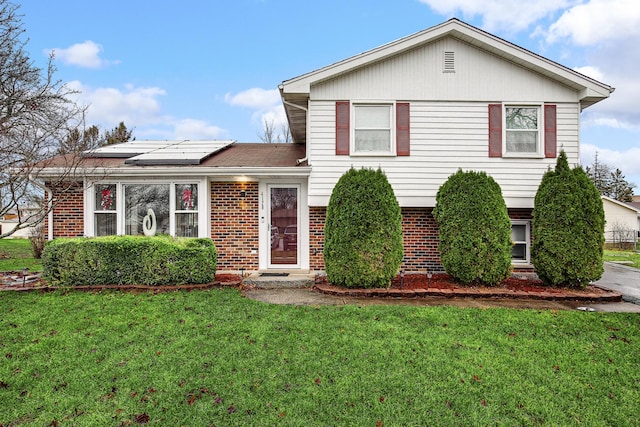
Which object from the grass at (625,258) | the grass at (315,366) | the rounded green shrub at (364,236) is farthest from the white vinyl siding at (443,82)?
the grass at (625,258)

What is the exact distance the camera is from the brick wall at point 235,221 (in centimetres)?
849

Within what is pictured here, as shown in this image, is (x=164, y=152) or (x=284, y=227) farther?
(x=164, y=152)

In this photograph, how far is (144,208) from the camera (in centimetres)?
840

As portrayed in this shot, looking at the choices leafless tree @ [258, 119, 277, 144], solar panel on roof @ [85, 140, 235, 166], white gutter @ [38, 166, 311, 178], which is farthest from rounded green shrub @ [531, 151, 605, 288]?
leafless tree @ [258, 119, 277, 144]

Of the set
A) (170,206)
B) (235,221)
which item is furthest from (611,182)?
(170,206)

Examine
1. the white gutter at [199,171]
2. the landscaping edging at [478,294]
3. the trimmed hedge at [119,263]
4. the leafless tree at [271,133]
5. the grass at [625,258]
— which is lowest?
the grass at [625,258]

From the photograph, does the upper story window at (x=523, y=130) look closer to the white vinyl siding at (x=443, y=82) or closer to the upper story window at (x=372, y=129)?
the white vinyl siding at (x=443, y=82)

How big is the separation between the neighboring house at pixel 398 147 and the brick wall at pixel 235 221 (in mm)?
25

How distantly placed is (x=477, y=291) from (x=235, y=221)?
→ 5662mm

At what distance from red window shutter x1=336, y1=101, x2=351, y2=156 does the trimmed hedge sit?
416cm

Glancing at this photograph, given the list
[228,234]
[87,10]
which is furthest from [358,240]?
[87,10]

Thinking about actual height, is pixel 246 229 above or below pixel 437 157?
below

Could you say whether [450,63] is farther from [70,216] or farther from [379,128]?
[70,216]

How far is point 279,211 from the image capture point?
8.67m
